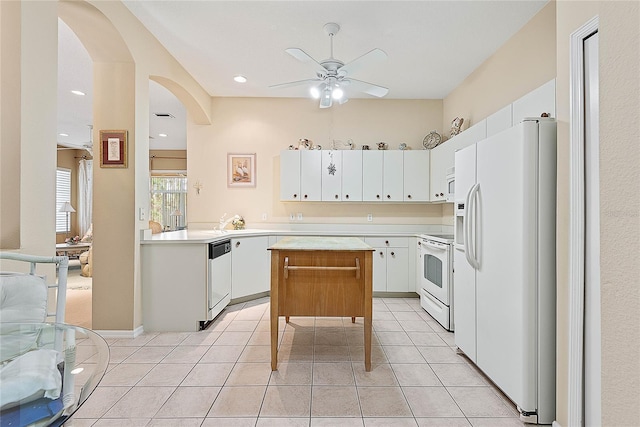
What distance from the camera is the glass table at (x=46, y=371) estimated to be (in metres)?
0.80

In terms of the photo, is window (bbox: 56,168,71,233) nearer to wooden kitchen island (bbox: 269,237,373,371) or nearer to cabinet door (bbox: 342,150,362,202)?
cabinet door (bbox: 342,150,362,202)

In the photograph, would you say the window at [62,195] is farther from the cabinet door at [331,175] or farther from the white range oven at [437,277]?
the white range oven at [437,277]

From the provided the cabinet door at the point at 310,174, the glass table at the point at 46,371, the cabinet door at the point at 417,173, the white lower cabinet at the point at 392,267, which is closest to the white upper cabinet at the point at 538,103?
the cabinet door at the point at 417,173

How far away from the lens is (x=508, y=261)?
1919 mm

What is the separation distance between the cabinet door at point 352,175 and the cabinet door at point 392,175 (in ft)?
1.19

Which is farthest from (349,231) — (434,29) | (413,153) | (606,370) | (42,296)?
(606,370)

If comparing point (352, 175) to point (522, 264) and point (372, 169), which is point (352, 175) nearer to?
point (372, 169)

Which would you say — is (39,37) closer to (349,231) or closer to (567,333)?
(567,333)

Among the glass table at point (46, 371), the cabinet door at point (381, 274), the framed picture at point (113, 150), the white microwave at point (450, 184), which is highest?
the framed picture at point (113, 150)

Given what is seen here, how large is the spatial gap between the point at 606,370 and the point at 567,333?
1371 millimetres

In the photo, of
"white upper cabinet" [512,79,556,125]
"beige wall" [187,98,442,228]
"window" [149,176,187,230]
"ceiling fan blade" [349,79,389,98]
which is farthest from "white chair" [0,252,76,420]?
"window" [149,176,187,230]

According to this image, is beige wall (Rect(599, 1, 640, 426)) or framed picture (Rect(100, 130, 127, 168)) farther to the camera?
framed picture (Rect(100, 130, 127, 168))

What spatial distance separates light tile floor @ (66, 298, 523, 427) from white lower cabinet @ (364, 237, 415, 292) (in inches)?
44.5

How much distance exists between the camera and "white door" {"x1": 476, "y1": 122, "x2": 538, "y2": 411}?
1794 millimetres
